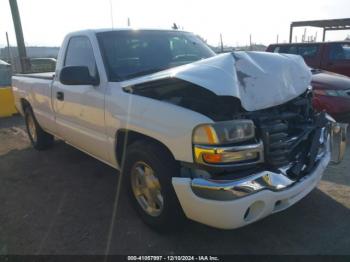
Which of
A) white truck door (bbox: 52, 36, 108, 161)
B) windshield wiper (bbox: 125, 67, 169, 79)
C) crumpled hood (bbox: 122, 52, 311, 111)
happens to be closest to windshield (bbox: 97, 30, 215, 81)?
windshield wiper (bbox: 125, 67, 169, 79)

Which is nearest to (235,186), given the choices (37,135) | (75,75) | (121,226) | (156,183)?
(156,183)

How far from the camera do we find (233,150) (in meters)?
2.61

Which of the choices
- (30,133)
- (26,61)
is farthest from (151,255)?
(26,61)

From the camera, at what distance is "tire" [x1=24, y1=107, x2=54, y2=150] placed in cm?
617

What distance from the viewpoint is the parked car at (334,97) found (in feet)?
20.8

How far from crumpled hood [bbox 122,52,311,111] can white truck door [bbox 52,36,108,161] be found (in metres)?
0.60

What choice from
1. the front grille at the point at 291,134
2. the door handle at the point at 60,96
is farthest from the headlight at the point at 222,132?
the door handle at the point at 60,96

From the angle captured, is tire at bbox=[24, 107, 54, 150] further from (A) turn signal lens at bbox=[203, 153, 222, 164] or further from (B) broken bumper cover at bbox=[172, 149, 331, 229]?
(A) turn signal lens at bbox=[203, 153, 222, 164]

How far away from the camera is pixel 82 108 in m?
4.08

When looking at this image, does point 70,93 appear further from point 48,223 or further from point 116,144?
point 48,223

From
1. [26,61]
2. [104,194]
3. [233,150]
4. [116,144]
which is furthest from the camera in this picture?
[26,61]

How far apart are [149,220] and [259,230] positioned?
40.1 inches

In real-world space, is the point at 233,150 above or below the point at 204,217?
above

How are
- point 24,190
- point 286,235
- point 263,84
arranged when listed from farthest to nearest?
1. point 24,190
2. point 286,235
3. point 263,84
